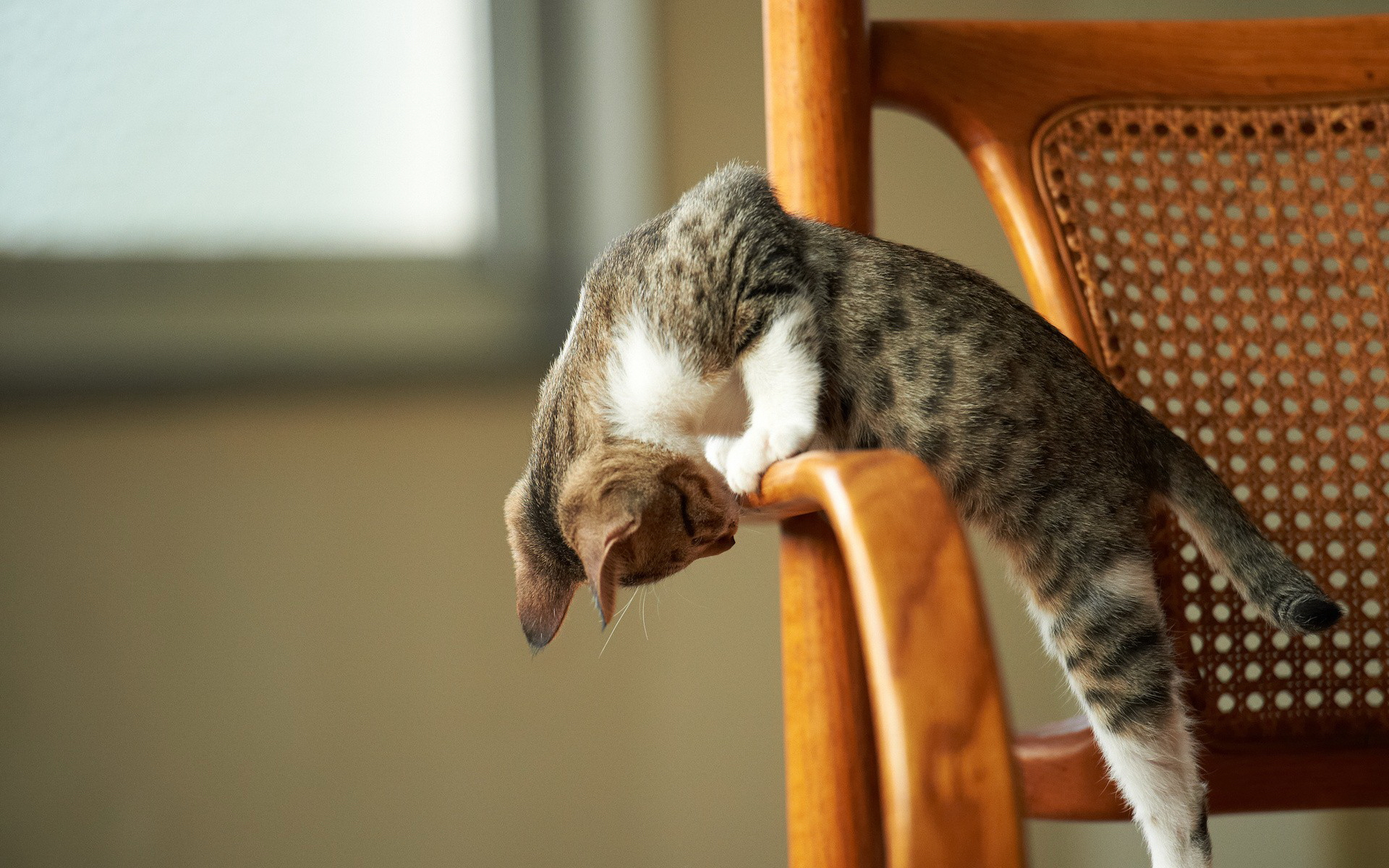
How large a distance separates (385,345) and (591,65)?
41 centimetres

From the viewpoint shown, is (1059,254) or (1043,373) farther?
(1059,254)

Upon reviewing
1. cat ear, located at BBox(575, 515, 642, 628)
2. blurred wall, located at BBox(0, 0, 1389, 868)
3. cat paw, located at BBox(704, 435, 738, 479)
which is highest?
cat paw, located at BBox(704, 435, 738, 479)

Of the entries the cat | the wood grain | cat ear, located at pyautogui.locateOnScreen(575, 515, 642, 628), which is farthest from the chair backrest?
cat ear, located at pyautogui.locateOnScreen(575, 515, 642, 628)

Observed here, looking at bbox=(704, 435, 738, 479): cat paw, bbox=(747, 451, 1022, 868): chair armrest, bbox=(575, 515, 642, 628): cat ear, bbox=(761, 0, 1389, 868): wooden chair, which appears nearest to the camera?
bbox=(747, 451, 1022, 868): chair armrest

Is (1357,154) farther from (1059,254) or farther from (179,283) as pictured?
(179,283)

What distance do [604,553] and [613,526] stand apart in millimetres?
21

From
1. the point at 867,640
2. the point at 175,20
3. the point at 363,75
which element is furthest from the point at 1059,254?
the point at 175,20

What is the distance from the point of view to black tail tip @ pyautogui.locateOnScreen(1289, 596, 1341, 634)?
612 mm

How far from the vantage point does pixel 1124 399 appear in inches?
27.2

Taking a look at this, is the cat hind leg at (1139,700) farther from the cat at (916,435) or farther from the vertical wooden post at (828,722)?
the vertical wooden post at (828,722)

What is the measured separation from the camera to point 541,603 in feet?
2.19

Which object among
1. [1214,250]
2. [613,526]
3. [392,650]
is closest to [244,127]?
[392,650]

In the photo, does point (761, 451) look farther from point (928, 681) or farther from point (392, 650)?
point (392, 650)

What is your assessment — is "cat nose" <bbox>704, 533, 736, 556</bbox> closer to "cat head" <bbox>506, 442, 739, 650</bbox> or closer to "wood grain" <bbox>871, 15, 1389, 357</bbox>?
"cat head" <bbox>506, 442, 739, 650</bbox>
